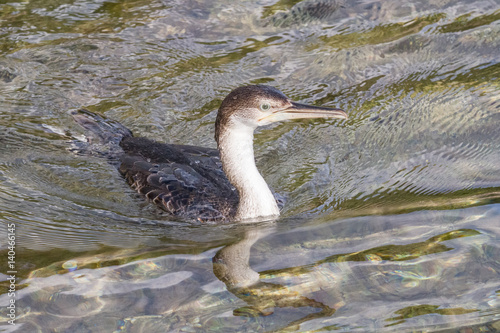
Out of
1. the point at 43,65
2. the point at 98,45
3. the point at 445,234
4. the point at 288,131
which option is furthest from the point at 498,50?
the point at 43,65

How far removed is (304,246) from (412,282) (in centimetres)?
84

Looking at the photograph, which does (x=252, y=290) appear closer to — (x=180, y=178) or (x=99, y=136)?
(x=180, y=178)

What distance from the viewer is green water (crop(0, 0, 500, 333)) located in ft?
13.2

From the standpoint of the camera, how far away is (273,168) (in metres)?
6.57

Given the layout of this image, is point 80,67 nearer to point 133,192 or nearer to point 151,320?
point 133,192

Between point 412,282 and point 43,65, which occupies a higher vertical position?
point 43,65

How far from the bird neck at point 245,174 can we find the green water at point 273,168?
0.23 metres

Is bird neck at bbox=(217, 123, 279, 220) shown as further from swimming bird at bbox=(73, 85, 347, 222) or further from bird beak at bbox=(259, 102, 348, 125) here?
bird beak at bbox=(259, 102, 348, 125)

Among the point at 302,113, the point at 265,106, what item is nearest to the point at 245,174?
the point at 265,106

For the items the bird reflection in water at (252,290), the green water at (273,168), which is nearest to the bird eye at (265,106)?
the green water at (273,168)

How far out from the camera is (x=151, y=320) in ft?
12.7

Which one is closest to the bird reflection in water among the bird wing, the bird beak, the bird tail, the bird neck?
the bird neck

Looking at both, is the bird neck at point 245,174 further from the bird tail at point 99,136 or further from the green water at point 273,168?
the bird tail at point 99,136

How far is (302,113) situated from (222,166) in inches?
40.0
